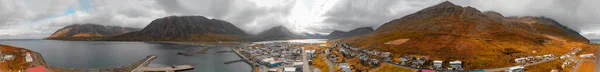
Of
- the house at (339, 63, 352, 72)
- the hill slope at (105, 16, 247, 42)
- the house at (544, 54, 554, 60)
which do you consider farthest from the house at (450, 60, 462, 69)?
the hill slope at (105, 16, 247, 42)

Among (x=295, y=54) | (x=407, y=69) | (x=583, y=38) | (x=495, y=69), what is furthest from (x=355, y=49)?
(x=583, y=38)

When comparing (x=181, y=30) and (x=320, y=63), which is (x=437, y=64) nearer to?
(x=320, y=63)

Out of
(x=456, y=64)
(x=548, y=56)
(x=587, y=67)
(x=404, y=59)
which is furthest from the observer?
(x=404, y=59)

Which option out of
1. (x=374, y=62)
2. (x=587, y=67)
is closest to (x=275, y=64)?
(x=374, y=62)

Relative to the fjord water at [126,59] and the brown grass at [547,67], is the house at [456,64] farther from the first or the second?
the fjord water at [126,59]

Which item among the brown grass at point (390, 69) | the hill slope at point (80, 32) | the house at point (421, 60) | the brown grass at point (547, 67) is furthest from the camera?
the hill slope at point (80, 32)

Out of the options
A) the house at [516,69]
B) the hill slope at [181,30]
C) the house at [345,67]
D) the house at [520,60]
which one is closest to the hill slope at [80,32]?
the hill slope at [181,30]
